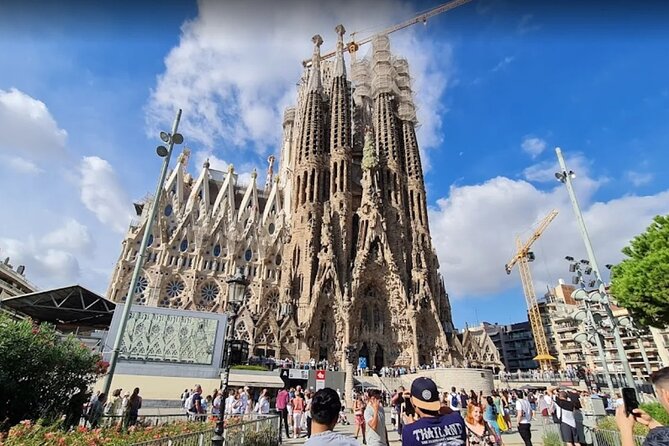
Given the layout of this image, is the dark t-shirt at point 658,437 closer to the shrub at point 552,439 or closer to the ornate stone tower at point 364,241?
the shrub at point 552,439

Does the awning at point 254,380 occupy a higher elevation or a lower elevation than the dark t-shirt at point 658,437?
higher

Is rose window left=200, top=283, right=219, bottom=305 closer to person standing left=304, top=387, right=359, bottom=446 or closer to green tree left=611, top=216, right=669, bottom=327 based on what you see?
green tree left=611, top=216, right=669, bottom=327

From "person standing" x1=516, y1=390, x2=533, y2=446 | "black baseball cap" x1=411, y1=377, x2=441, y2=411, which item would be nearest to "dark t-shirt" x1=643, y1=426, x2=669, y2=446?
"black baseball cap" x1=411, y1=377, x2=441, y2=411

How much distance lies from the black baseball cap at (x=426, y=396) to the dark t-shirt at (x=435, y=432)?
97 mm

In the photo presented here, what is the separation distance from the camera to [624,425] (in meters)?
2.55

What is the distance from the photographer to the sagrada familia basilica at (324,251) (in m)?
33.6

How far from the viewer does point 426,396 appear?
119 inches

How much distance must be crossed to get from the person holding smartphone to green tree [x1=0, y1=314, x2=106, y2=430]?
347 inches

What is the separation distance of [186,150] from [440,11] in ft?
166

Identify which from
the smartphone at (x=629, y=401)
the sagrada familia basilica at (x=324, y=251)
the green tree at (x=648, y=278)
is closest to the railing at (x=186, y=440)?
the smartphone at (x=629, y=401)

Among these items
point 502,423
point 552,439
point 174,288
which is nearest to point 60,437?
point 552,439

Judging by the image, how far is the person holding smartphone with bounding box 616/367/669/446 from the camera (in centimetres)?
231

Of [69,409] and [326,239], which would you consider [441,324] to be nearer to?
[326,239]

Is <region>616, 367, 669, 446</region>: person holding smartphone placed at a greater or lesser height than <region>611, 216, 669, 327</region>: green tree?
lesser
